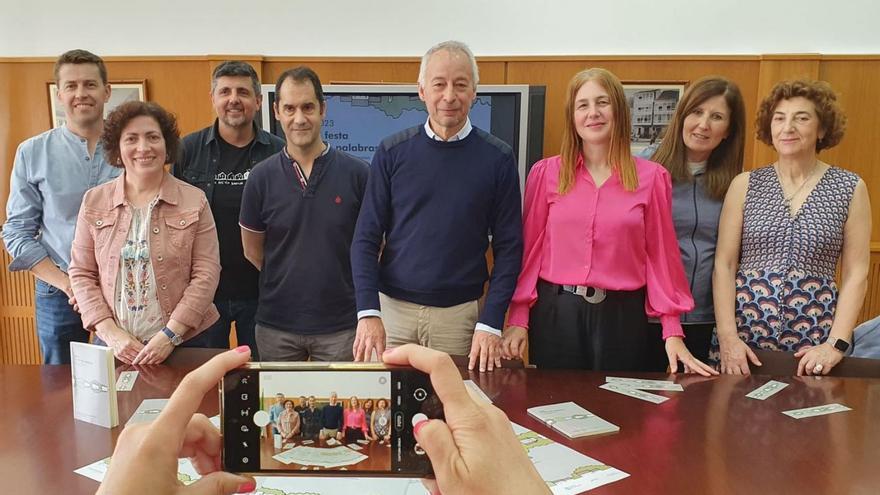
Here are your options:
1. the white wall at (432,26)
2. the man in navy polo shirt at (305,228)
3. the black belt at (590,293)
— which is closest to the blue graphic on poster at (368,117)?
the white wall at (432,26)

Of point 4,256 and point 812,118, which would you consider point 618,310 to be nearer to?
point 812,118

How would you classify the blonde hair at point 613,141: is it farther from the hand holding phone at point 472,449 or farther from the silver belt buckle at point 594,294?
the hand holding phone at point 472,449

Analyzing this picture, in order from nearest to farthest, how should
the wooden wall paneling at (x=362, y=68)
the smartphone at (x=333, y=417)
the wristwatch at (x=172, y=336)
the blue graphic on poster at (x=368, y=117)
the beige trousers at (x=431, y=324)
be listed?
the smartphone at (x=333, y=417)
the wristwatch at (x=172, y=336)
the beige trousers at (x=431, y=324)
the blue graphic on poster at (x=368, y=117)
the wooden wall paneling at (x=362, y=68)

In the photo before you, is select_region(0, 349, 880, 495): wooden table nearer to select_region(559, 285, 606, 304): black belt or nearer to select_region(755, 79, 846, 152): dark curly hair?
select_region(559, 285, 606, 304): black belt

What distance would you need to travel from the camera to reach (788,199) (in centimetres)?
224

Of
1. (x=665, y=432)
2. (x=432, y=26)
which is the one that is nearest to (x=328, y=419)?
(x=665, y=432)

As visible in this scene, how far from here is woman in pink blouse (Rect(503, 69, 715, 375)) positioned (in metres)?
2.08

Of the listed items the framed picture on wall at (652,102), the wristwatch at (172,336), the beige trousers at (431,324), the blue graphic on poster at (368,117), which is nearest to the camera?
the wristwatch at (172,336)

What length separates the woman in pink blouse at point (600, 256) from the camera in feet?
6.83

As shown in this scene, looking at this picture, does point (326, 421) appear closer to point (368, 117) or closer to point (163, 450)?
point (163, 450)

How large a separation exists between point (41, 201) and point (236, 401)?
2438 mm

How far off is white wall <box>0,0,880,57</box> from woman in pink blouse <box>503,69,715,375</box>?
2.51 m

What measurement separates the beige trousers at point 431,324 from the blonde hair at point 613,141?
0.58 m

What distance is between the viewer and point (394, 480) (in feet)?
4.07
